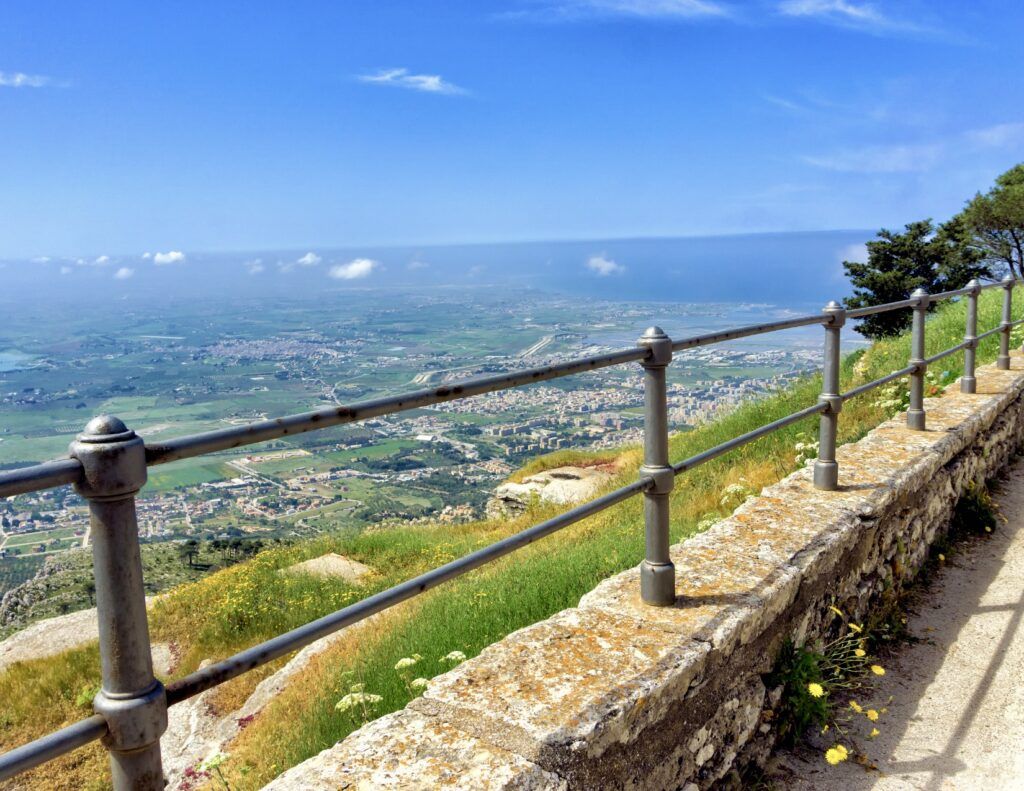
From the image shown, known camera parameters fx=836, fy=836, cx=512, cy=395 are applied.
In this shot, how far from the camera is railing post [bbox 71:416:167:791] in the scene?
4.67ft

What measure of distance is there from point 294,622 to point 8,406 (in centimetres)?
7592

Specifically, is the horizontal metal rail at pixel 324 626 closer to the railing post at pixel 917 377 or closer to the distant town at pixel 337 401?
the distant town at pixel 337 401

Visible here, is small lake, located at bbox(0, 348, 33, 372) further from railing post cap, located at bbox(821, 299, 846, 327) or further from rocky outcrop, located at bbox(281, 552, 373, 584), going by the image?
railing post cap, located at bbox(821, 299, 846, 327)

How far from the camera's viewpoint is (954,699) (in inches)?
143

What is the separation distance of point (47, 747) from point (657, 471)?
210 cm

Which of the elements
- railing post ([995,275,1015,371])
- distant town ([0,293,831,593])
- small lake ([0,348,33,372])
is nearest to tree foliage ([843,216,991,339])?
distant town ([0,293,831,593])

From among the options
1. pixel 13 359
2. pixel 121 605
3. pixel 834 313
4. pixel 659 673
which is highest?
pixel 834 313

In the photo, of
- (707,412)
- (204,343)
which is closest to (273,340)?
(204,343)

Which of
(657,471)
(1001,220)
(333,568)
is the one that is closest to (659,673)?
(657,471)

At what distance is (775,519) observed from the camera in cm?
403

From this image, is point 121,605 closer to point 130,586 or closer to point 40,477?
point 130,586

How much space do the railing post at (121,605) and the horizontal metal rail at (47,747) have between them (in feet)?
0.12

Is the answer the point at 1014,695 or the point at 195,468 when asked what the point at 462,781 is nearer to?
the point at 1014,695

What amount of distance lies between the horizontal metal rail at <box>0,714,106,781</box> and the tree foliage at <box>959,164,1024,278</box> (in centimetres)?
3919
